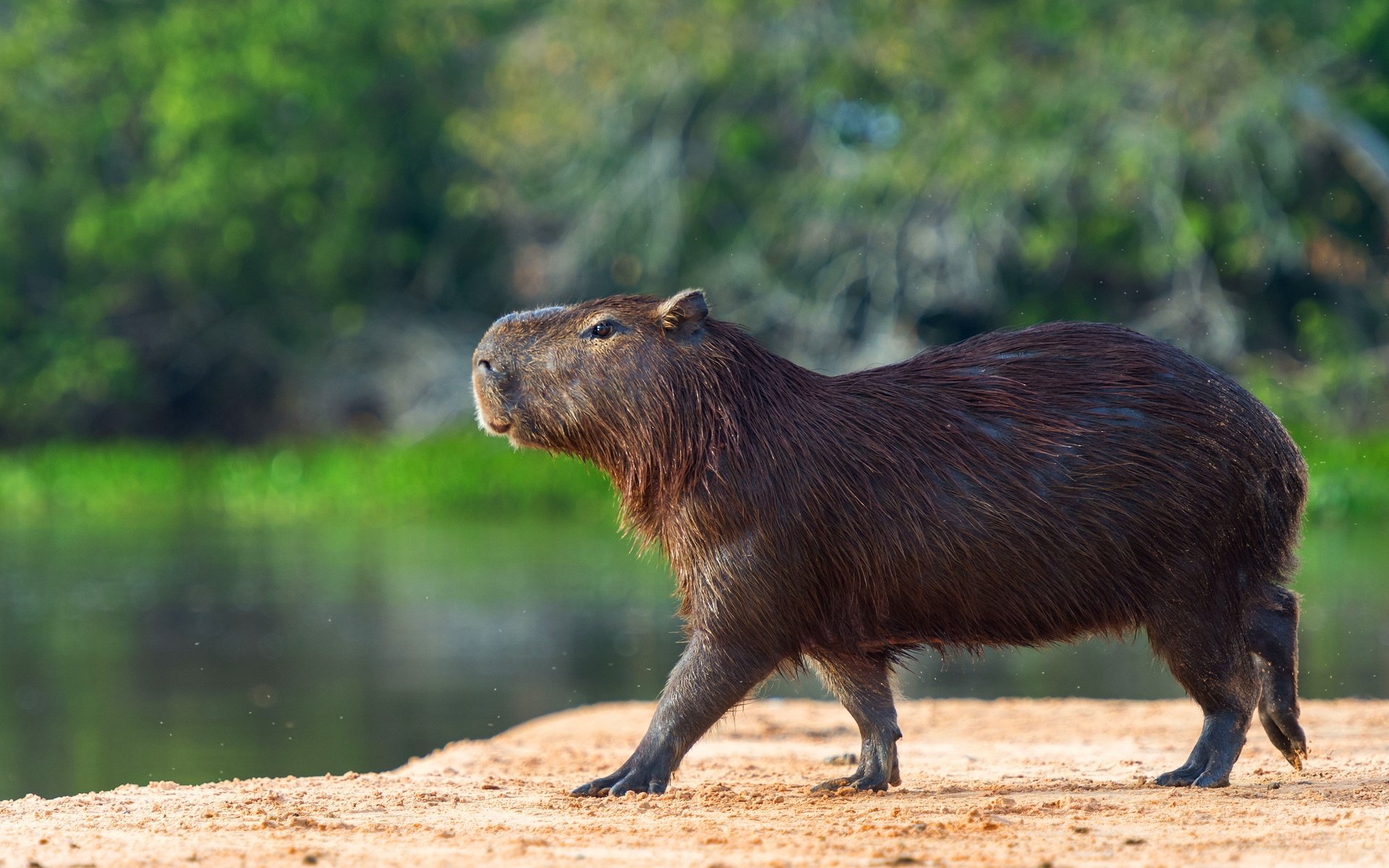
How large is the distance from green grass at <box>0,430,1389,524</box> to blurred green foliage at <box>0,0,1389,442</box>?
181 cm

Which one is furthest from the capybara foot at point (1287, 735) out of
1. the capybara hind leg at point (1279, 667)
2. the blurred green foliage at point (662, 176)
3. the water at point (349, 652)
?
the blurred green foliage at point (662, 176)

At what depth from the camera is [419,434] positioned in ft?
71.3

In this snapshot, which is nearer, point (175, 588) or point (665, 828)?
point (665, 828)

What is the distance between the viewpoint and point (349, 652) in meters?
9.56

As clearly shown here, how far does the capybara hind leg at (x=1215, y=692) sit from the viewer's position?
462cm

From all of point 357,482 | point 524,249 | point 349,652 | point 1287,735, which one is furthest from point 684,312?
point 524,249

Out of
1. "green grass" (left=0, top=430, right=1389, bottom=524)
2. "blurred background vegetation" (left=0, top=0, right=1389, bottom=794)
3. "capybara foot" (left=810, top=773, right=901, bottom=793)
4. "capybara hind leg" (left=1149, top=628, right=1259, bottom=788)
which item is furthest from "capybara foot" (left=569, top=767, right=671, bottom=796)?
"green grass" (left=0, top=430, right=1389, bottom=524)

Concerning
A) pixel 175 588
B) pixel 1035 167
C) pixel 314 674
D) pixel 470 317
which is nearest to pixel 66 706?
pixel 314 674

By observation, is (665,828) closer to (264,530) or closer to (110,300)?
(264,530)

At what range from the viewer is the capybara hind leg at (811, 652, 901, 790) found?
4801mm

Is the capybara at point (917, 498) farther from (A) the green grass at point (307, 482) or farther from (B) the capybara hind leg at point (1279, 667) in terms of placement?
(A) the green grass at point (307, 482)

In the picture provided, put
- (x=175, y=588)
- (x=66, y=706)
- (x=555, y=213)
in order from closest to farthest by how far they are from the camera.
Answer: (x=66, y=706) → (x=175, y=588) → (x=555, y=213)

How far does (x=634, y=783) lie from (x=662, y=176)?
17516 millimetres

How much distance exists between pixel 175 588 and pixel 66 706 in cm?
485
